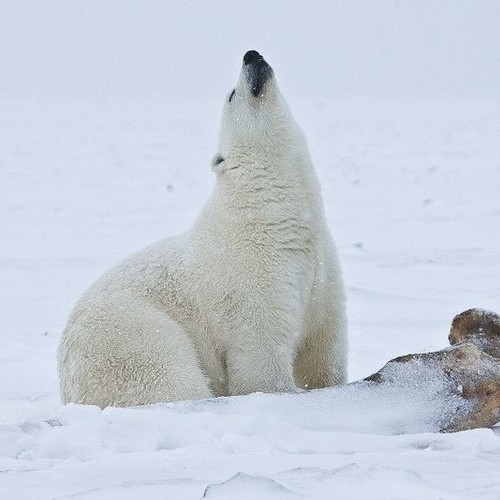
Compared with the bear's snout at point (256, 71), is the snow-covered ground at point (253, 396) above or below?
below

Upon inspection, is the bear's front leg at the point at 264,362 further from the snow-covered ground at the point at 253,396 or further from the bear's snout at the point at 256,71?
the bear's snout at the point at 256,71

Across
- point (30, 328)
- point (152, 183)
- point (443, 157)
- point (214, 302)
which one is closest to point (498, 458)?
point (214, 302)

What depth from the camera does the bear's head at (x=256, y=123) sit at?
4.18m

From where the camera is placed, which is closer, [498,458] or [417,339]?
[498,458]

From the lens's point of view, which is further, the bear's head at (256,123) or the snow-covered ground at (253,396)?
the bear's head at (256,123)

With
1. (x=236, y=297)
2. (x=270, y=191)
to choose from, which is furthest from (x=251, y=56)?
(x=236, y=297)

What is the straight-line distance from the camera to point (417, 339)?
5109mm

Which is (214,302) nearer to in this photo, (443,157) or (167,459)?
(167,459)

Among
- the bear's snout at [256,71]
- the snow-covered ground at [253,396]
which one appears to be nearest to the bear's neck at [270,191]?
the bear's snout at [256,71]

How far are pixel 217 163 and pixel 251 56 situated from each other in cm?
49

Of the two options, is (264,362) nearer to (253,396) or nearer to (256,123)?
(253,396)

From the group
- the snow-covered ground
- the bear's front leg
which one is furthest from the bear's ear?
the snow-covered ground

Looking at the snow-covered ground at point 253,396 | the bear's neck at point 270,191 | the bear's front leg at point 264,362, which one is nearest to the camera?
the snow-covered ground at point 253,396

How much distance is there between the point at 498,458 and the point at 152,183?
10.6m
